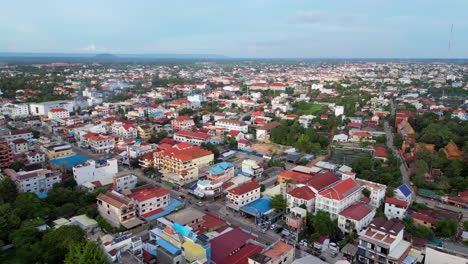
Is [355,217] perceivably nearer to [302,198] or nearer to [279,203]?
[302,198]

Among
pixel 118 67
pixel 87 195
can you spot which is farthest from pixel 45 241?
pixel 118 67

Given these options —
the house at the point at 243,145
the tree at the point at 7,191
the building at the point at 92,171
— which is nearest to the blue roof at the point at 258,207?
the building at the point at 92,171

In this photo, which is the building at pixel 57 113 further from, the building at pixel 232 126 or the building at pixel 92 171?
the building at pixel 92 171

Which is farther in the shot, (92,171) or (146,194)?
(92,171)

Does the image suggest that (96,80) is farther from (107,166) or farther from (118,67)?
(107,166)

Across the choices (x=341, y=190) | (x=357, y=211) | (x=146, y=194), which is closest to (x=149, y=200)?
(x=146, y=194)

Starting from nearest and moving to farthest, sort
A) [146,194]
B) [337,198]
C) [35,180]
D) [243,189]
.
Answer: [337,198] < [146,194] < [243,189] < [35,180]
